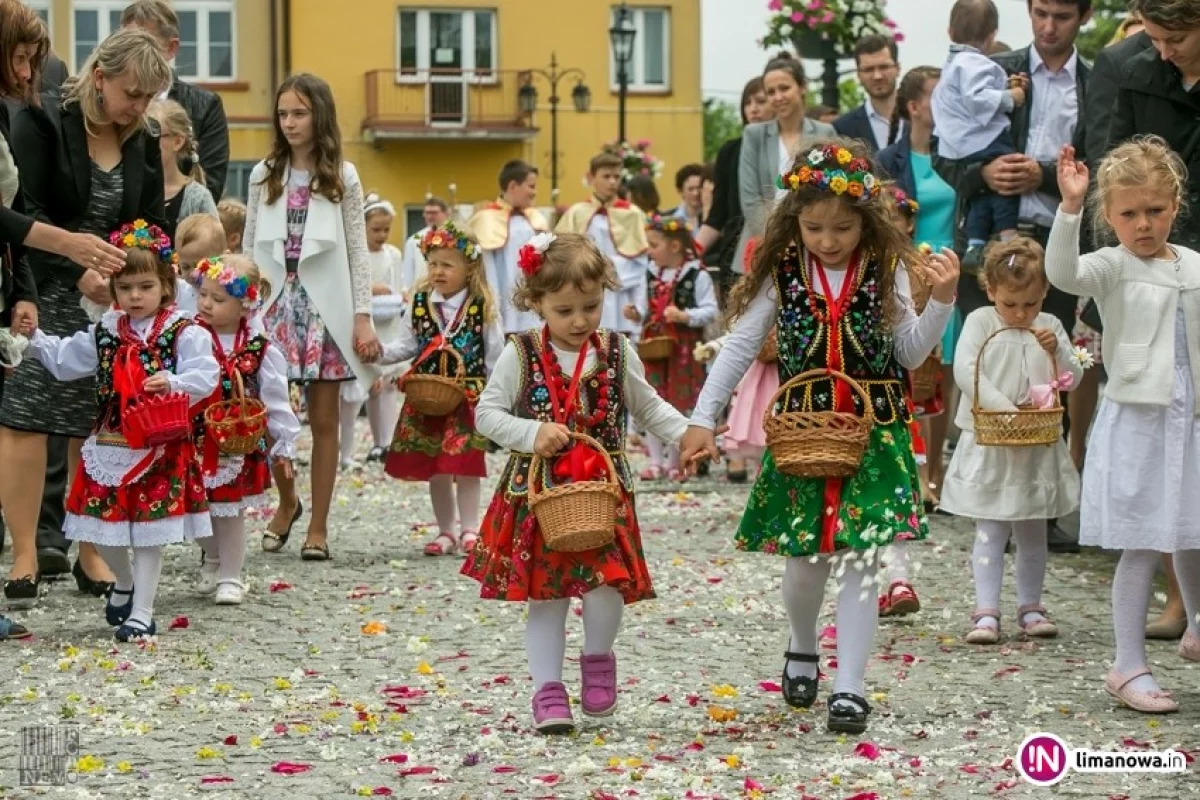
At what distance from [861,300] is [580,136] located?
38211mm

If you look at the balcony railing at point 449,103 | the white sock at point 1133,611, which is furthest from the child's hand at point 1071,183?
the balcony railing at point 449,103

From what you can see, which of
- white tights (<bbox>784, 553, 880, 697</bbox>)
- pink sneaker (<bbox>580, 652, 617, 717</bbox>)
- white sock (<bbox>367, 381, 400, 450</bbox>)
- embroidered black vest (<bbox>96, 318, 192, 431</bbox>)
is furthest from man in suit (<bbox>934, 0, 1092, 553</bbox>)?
white sock (<bbox>367, 381, 400, 450</bbox>)

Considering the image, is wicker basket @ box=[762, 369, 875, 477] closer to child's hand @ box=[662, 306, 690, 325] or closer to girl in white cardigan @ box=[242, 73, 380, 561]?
girl in white cardigan @ box=[242, 73, 380, 561]

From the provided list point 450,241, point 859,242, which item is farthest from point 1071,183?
point 450,241

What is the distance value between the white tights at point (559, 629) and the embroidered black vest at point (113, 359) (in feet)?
7.51

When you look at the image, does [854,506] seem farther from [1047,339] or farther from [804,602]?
[1047,339]

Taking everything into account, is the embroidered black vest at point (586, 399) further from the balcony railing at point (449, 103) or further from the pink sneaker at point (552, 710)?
the balcony railing at point (449, 103)

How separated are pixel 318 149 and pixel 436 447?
1528mm

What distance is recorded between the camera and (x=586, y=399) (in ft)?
22.6

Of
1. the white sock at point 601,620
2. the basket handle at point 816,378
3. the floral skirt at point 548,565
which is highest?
the basket handle at point 816,378

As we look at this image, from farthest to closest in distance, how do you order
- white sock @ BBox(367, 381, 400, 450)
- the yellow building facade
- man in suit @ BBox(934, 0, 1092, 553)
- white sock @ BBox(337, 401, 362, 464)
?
the yellow building facade < white sock @ BBox(367, 381, 400, 450) < white sock @ BBox(337, 401, 362, 464) < man in suit @ BBox(934, 0, 1092, 553)

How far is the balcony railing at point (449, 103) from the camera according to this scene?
145 feet

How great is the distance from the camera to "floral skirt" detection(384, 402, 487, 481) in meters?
10.8

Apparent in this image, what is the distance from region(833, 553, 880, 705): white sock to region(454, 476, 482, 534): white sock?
4409 millimetres
